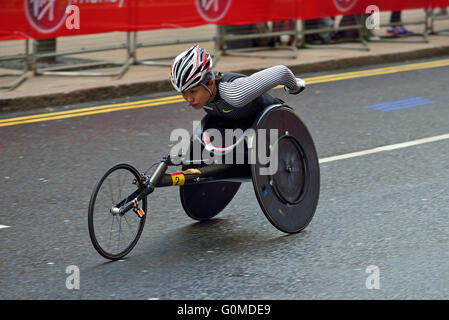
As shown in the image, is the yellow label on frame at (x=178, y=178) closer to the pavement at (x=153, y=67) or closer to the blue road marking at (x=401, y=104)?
the blue road marking at (x=401, y=104)

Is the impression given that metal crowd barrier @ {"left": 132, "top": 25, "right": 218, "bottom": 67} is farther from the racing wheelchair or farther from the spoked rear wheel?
the spoked rear wheel

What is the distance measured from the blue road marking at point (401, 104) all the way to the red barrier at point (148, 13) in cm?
331

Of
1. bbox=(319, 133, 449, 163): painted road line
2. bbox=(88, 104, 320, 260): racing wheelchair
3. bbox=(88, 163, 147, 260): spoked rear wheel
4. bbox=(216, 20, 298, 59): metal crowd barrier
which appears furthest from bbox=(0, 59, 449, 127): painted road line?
bbox=(88, 163, 147, 260): spoked rear wheel

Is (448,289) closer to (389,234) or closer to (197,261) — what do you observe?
(389,234)

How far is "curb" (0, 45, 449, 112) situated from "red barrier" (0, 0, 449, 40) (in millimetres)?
947

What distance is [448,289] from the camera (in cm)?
473

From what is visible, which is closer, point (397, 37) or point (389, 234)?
point (389, 234)

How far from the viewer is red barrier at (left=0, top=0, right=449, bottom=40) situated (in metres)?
10.8

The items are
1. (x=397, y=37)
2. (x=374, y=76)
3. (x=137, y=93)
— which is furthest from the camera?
(x=397, y=37)

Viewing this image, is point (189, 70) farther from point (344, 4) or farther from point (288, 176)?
point (344, 4)

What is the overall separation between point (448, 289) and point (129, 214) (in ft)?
6.55
